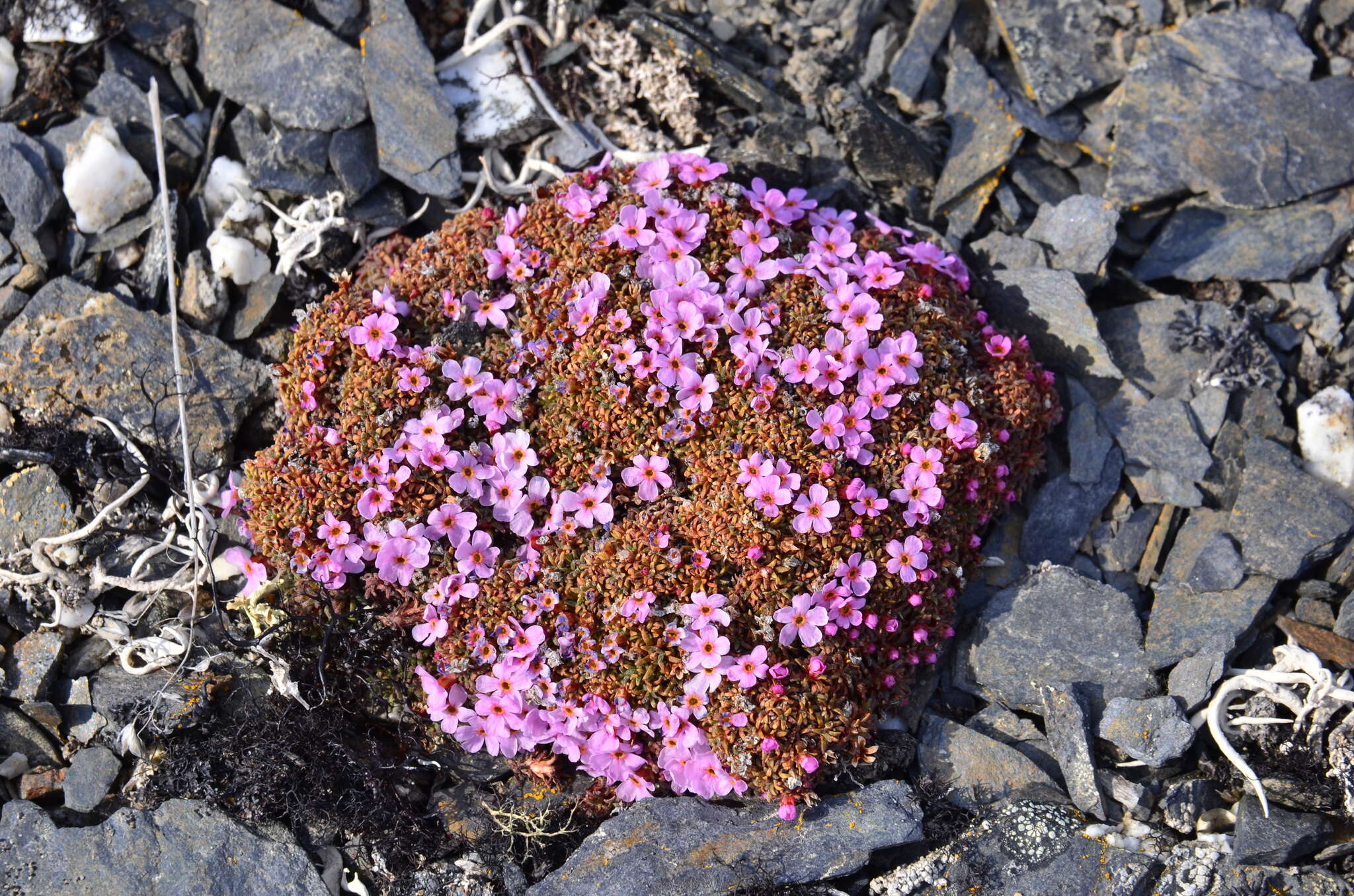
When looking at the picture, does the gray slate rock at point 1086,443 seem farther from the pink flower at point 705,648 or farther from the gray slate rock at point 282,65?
the gray slate rock at point 282,65

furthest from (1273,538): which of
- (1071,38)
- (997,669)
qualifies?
(1071,38)

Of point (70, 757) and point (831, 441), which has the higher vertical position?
point (831, 441)

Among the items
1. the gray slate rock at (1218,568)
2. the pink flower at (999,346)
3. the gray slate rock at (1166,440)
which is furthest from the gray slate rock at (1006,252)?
the gray slate rock at (1218,568)

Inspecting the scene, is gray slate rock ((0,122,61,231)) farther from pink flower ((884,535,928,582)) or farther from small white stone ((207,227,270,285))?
pink flower ((884,535,928,582))

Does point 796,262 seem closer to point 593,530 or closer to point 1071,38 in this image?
point 593,530

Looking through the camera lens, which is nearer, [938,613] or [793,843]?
[793,843]

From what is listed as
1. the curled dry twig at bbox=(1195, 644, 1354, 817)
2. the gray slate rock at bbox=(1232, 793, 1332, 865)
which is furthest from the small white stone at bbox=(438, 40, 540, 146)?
the gray slate rock at bbox=(1232, 793, 1332, 865)

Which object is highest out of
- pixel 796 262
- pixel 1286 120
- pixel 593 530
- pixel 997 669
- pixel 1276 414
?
pixel 1286 120
